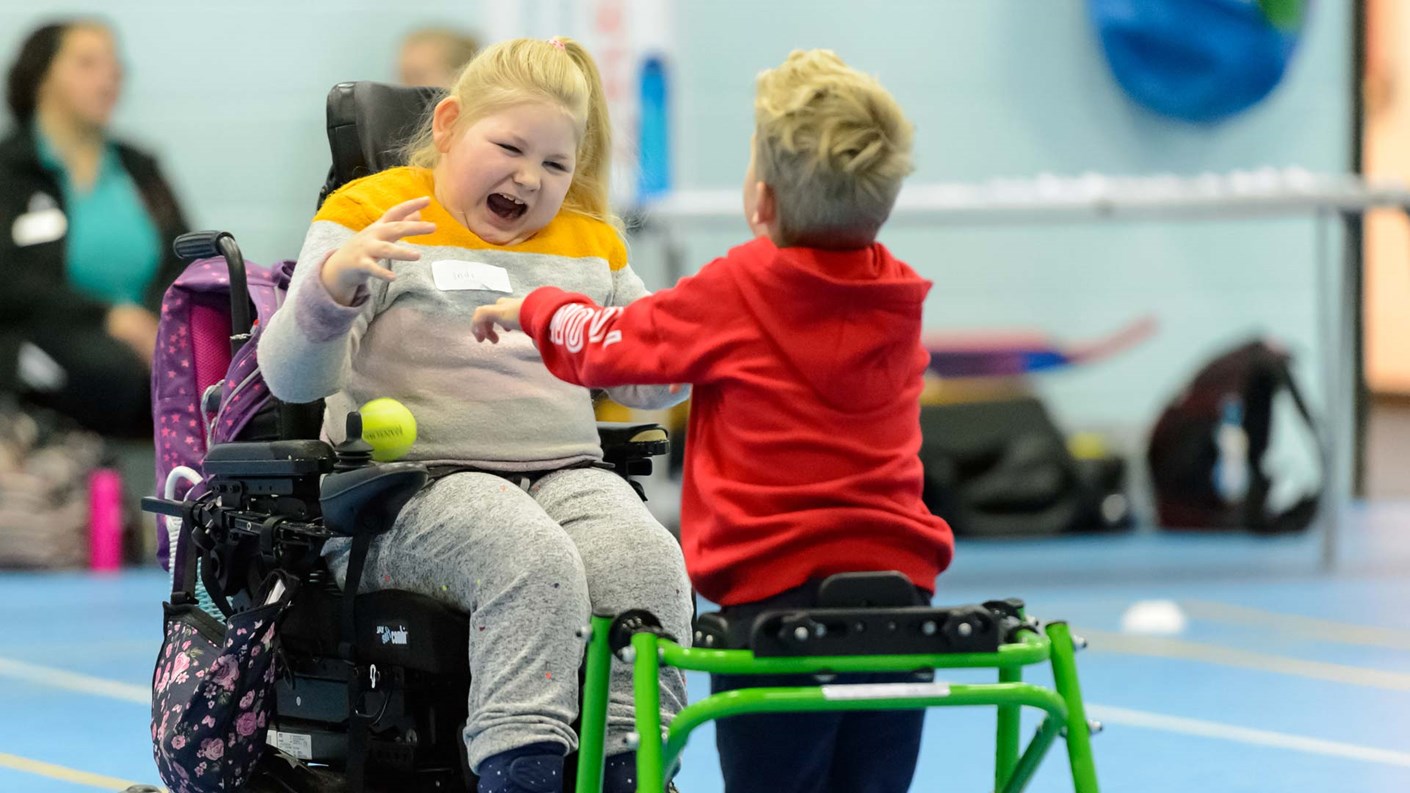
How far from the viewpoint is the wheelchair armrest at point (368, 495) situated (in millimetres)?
2107

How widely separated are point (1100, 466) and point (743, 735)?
15.6 ft

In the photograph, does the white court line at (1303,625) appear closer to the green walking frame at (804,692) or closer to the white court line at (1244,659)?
the white court line at (1244,659)

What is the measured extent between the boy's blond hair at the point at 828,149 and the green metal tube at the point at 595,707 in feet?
1.46

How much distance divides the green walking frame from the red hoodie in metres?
0.14

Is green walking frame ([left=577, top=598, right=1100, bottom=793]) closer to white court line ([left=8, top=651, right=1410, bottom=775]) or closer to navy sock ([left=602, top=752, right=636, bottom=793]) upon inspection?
navy sock ([left=602, top=752, right=636, bottom=793])

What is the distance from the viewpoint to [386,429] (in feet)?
7.27

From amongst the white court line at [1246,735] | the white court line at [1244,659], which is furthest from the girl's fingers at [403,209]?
the white court line at [1244,659]

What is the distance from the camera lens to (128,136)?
244 inches

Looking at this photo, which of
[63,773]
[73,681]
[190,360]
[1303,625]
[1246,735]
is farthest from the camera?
[1303,625]

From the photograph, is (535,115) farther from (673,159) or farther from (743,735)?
(673,159)

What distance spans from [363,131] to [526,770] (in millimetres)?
950

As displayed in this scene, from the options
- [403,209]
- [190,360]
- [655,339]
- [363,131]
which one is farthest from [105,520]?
[655,339]

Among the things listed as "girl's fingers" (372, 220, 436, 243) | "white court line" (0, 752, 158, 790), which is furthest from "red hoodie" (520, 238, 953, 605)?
"white court line" (0, 752, 158, 790)

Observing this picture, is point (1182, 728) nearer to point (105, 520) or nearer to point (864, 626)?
point (864, 626)
